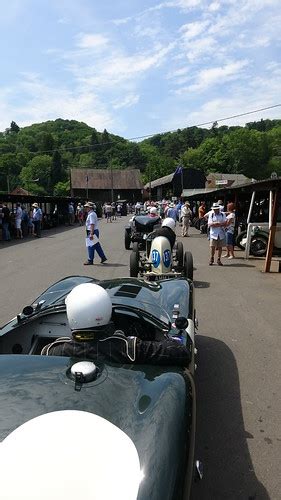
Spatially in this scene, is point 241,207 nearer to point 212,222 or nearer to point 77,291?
point 212,222

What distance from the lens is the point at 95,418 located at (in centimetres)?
185

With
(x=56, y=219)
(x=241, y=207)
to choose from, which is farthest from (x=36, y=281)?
(x=56, y=219)

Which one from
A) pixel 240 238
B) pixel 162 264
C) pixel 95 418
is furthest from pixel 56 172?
pixel 95 418

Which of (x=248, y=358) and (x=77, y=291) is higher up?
(x=77, y=291)

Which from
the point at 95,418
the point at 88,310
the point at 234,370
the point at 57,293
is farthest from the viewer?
the point at 234,370

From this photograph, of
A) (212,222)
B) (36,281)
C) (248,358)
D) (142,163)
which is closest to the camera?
(248,358)

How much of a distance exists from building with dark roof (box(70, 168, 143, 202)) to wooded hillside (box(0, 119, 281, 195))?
828cm

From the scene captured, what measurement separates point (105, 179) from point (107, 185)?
168cm

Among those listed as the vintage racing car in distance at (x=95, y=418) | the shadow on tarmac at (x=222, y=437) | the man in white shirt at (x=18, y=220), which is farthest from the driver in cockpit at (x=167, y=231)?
the man in white shirt at (x=18, y=220)

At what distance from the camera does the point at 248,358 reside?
210 inches

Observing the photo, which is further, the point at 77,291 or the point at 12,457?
the point at 77,291

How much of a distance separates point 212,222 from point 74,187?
7399 cm

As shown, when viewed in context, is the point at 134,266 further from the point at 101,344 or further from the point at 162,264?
the point at 101,344

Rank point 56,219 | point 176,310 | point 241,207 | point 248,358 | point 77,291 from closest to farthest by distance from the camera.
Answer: point 77,291 < point 176,310 < point 248,358 < point 241,207 < point 56,219
